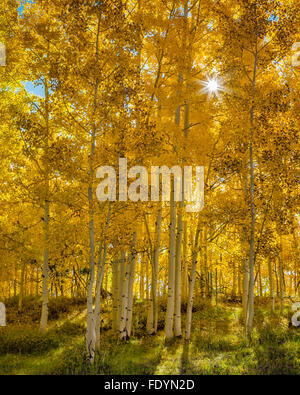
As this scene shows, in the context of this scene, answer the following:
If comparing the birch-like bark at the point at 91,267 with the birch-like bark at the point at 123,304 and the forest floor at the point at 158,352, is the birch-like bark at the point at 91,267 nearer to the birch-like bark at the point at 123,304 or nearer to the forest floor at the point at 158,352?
the forest floor at the point at 158,352

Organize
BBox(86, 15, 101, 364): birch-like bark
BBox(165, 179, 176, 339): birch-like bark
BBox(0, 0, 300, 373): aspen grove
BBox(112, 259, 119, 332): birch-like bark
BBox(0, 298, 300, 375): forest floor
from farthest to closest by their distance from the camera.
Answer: BBox(112, 259, 119, 332): birch-like bark < BBox(165, 179, 176, 339): birch-like bark < BBox(0, 0, 300, 373): aspen grove < BBox(86, 15, 101, 364): birch-like bark < BBox(0, 298, 300, 375): forest floor

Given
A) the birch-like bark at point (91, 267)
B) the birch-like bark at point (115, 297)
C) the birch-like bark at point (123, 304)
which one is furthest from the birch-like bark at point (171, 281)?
the birch-like bark at point (91, 267)

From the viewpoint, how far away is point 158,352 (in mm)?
8578

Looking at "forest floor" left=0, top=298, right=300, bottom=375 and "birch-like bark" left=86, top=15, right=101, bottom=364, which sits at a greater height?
"birch-like bark" left=86, top=15, right=101, bottom=364

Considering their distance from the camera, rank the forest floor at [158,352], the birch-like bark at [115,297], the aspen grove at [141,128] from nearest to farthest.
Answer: the forest floor at [158,352]
the aspen grove at [141,128]
the birch-like bark at [115,297]

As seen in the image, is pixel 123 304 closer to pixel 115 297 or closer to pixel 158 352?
pixel 115 297

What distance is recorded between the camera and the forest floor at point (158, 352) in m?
6.64

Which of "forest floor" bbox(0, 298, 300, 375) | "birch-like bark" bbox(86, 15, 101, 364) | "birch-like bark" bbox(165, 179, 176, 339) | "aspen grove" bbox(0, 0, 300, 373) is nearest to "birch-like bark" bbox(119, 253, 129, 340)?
"aspen grove" bbox(0, 0, 300, 373)

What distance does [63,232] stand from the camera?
336 inches

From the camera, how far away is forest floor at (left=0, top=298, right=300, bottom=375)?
664 centimetres

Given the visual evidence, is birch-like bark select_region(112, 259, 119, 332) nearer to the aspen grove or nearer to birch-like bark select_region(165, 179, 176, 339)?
the aspen grove

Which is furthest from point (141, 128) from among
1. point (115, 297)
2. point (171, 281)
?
point (115, 297)

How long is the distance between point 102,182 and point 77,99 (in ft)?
6.50
